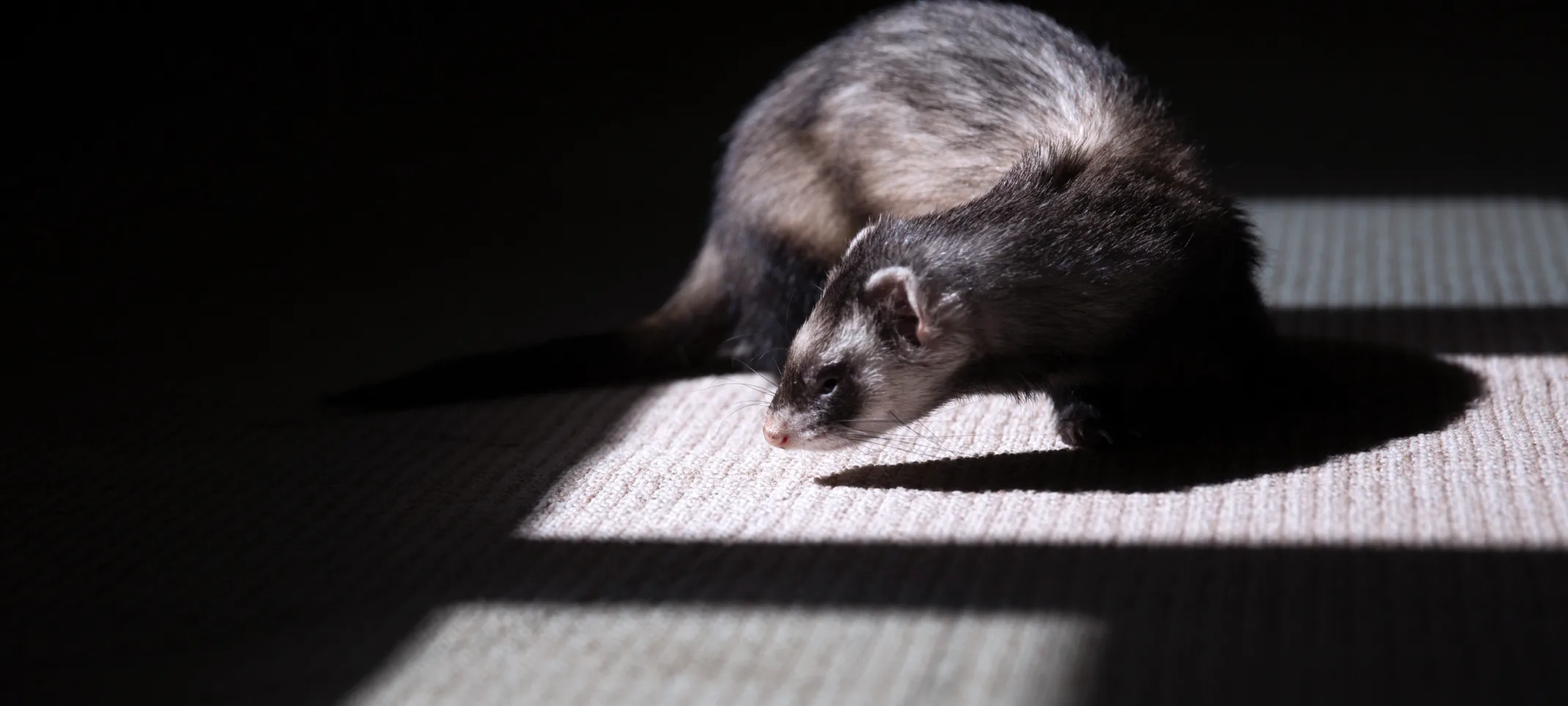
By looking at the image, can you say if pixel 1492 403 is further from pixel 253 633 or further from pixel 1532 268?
pixel 253 633

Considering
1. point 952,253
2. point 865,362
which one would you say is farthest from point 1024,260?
point 865,362

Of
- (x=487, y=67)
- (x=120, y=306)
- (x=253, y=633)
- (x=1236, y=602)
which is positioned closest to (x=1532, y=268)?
(x=1236, y=602)

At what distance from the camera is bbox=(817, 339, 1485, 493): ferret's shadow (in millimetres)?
1730

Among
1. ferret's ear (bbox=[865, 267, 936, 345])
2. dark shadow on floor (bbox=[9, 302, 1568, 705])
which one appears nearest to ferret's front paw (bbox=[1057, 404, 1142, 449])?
dark shadow on floor (bbox=[9, 302, 1568, 705])

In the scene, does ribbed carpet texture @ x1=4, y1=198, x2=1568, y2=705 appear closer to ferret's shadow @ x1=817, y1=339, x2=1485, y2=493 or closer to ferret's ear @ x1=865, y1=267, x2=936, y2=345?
ferret's shadow @ x1=817, y1=339, x2=1485, y2=493

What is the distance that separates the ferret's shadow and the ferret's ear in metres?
0.17

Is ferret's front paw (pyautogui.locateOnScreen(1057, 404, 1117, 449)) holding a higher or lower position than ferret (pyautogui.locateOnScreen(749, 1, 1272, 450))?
lower

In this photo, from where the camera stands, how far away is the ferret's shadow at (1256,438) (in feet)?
5.68

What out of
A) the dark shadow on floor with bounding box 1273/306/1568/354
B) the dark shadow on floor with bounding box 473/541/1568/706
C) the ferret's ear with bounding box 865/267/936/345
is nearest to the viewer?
the dark shadow on floor with bounding box 473/541/1568/706

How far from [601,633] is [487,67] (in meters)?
3.20

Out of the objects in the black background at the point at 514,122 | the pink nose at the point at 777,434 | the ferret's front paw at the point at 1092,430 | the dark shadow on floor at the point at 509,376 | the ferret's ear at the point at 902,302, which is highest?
the ferret's ear at the point at 902,302

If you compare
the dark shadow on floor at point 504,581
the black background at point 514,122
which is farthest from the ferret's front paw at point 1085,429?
the black background at point 514,122

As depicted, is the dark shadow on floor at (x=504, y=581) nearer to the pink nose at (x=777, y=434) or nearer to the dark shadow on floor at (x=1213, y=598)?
the dark shadow on floor at (x=1213, y=598)

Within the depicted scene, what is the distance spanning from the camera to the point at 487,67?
14.1 ft
